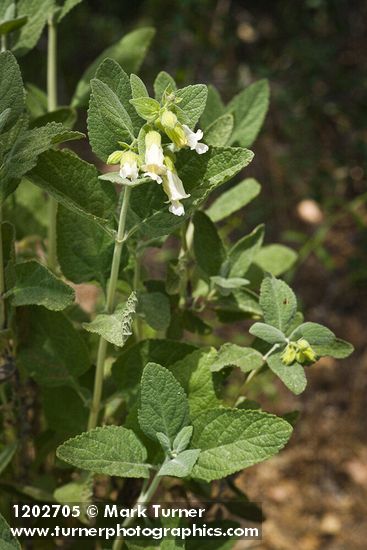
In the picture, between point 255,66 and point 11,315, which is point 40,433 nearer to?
point 11,315

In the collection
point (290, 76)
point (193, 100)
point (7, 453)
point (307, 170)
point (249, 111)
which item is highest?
point (193, 100)

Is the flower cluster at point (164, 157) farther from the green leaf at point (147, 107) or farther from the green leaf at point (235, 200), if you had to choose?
the green leaf at point (235, 200)

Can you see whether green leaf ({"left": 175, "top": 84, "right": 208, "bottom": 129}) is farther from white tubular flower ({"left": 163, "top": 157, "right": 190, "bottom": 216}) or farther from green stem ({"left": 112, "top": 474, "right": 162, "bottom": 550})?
green stem ({"left": 112, "top": 474, "right": 162, "bottom": 550})

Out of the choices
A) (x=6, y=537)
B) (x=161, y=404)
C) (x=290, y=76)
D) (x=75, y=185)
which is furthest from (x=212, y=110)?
(x=290, y=76)

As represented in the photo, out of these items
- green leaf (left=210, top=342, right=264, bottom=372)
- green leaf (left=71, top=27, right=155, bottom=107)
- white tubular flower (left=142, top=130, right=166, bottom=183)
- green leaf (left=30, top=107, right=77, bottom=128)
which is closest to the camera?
white tubular flower (left=142, top=130, right=166, bottom=183)

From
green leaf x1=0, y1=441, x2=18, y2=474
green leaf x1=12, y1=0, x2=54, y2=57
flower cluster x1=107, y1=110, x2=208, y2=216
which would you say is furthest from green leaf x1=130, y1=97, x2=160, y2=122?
green leaf x1=0, y1=441, x2=18, y2=474

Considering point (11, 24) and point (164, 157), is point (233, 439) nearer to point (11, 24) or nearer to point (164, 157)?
point (164, 157)
